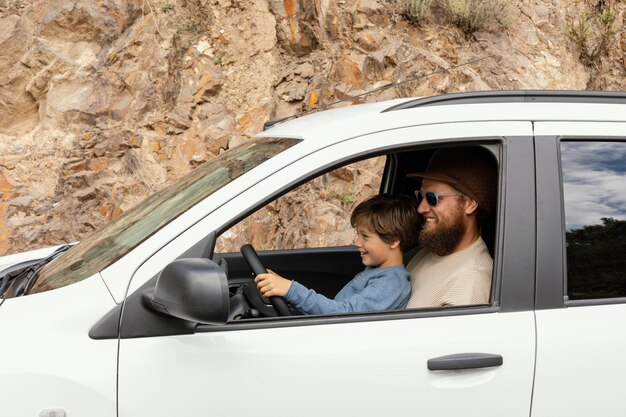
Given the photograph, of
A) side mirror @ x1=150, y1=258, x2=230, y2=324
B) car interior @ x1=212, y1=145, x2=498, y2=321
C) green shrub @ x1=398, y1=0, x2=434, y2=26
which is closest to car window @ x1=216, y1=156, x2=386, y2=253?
green shrub @ x1=398, y1=0, x2=434, y2=26

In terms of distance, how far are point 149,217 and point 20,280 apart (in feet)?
1.76

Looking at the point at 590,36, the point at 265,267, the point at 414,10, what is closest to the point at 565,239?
the point at 265,267

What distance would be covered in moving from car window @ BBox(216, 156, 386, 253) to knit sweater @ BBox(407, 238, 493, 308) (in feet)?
13.8

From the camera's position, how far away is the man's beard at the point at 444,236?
301 cm

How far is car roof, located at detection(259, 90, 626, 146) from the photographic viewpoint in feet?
8.39

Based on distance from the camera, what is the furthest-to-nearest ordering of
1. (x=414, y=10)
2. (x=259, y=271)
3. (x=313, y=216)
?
(x=414, y=10) < (x=313, y=216) < (x=259, y=271)

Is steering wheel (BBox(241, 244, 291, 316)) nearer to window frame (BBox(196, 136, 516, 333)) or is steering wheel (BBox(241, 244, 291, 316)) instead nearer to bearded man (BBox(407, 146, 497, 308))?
window frame (BBox(196, 136, 516, 333))

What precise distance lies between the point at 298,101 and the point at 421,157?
490 centimetres

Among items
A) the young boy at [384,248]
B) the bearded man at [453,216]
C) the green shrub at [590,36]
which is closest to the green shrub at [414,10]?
the green shrub at [590,36]

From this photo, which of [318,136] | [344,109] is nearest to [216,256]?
[344,109]

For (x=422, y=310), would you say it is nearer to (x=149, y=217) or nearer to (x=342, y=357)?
(x=342, y=357)

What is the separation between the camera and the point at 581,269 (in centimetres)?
249

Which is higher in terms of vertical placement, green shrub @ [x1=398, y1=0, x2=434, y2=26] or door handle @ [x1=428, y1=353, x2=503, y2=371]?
green shrub @ [x1=398, y1=0, x2=434, y2=26]

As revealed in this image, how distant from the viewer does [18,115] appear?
8898mm
